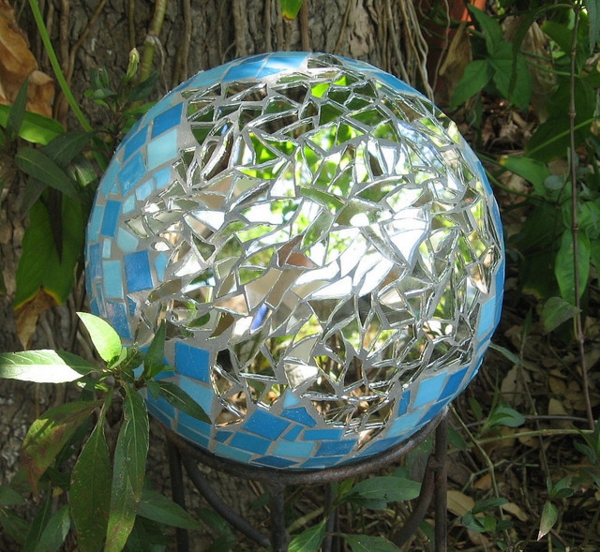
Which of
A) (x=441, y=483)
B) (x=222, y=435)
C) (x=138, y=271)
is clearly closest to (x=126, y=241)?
(x=138, y=271)

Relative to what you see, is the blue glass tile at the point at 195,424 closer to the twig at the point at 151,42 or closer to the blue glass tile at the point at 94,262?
the blue glass tile at the point at 94,262

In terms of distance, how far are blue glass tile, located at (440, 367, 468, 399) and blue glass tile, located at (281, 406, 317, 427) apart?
7.1 inches

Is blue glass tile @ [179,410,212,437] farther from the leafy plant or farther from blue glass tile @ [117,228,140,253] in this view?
blue glass tile @ [117,228,140,253]

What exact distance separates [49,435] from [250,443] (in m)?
0.24

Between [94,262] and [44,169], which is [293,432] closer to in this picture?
[94,262]

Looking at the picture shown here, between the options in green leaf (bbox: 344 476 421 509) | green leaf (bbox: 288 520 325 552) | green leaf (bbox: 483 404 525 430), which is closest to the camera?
green leaf (bbox: 288 520 325 552)

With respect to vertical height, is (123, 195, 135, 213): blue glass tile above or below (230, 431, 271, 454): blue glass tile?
above

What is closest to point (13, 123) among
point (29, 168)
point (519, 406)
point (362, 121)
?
point (29, 168)

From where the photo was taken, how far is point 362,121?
2.92ft

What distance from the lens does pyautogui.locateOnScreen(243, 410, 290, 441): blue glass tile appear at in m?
0.85

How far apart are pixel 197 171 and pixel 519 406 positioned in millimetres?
1518

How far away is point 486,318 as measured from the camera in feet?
3.07

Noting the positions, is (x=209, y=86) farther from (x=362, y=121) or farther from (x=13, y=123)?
(x=13, y=123)

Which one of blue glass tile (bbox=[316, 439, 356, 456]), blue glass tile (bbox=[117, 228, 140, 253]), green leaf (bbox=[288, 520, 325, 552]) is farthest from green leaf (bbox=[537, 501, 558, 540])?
blue glass tile (bbox=[117, 228, 140, 253])
